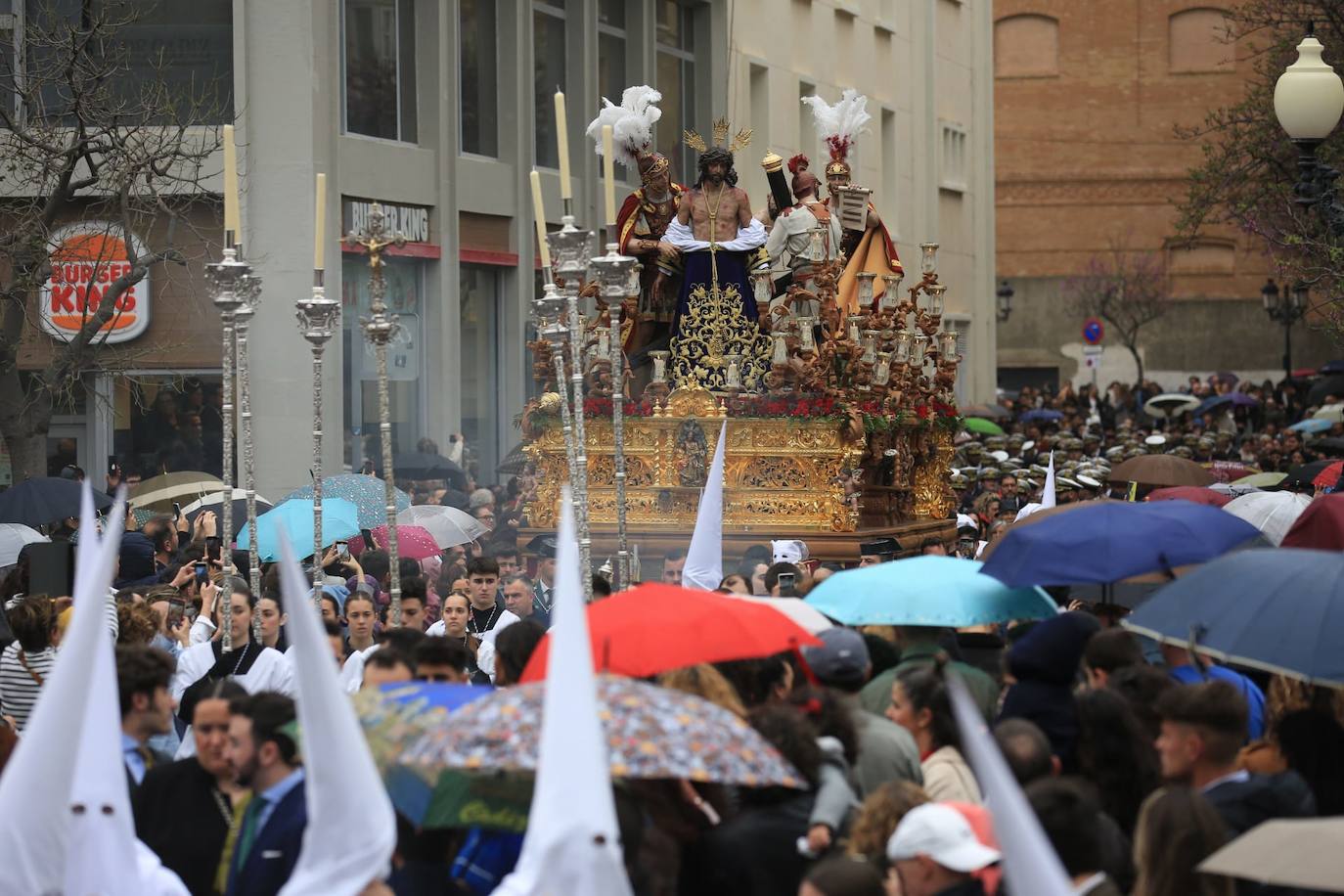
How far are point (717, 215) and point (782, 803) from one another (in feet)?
38.2

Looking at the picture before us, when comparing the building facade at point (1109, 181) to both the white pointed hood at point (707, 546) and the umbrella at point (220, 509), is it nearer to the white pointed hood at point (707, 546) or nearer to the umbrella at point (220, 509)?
the umbrella at point (220, 509)

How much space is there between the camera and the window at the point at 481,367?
29953mm

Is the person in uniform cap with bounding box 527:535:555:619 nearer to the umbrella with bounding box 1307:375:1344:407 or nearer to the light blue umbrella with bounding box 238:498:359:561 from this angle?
the light blue umbrella with bounding box 238:498:359:561

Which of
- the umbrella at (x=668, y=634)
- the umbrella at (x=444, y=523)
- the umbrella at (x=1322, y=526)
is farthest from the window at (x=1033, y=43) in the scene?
the umbrella at (x=668, y=634)

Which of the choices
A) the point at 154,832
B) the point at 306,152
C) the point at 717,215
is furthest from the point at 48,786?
the point at 306,152

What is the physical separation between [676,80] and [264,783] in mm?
31000

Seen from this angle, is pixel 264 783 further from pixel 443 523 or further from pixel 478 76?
pixel 478 76

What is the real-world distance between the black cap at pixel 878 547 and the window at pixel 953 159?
105 ft

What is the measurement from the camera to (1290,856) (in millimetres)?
5070

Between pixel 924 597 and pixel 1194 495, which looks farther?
pixel 1194 495

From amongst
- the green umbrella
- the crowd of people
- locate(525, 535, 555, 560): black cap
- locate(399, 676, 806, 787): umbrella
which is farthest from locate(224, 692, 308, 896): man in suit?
the green umbrella

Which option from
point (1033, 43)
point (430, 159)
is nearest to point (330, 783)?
point (430, 159)

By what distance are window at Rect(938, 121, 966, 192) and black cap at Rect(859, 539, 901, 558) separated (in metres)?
32.1

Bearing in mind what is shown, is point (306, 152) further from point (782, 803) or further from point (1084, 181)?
point (1084, 181)
